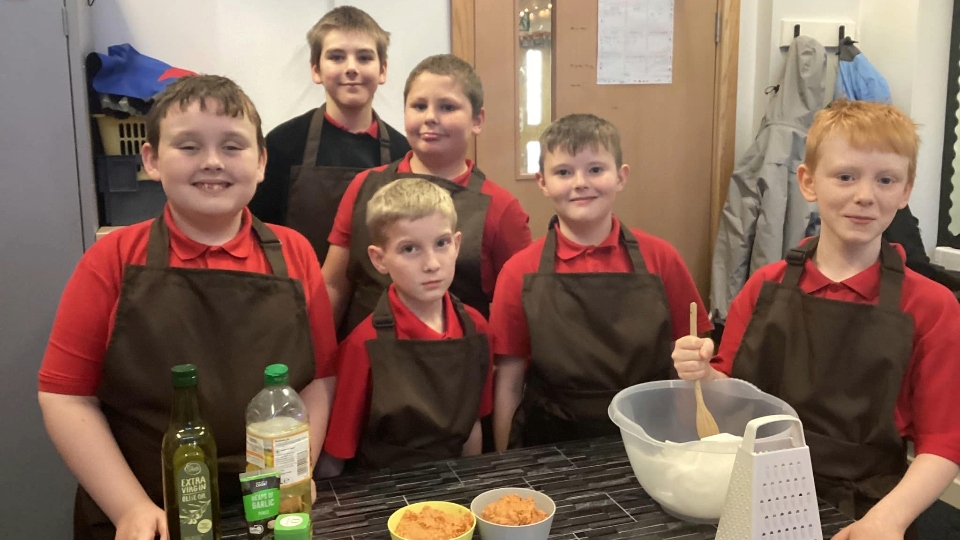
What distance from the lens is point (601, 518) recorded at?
1.06 metres

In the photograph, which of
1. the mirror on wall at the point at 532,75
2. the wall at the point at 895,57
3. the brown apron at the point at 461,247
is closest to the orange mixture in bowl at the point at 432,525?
the brown apron at the point at 461,247

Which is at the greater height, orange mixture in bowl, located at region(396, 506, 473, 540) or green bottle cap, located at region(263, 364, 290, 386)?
green bottle cap, located at region(263, 364, 290, 386)

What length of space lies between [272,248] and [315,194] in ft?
2.27

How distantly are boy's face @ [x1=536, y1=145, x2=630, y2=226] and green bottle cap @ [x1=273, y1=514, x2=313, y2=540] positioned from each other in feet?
2.71

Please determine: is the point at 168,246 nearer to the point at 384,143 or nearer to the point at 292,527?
the point at 292,527

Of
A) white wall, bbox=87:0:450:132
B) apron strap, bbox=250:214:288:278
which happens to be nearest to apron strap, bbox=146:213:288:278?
apron strap, bbox=250:214:288:278

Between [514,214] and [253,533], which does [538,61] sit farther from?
[253,533]

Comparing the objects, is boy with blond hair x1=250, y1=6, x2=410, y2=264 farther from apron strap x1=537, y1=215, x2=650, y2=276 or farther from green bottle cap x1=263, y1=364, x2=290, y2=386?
green bottle cap x1=263, y1=364, x2=290, y2=386

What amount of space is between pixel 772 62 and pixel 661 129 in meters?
0.52

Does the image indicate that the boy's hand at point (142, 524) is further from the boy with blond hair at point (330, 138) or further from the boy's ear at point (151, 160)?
the boy with blond hair at point (330, 138)

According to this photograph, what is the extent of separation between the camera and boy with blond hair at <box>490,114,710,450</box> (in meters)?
1.43

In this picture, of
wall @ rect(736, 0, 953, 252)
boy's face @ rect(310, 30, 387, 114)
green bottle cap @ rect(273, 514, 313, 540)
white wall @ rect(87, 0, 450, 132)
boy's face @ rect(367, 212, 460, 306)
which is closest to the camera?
green bottle cap @ rect(273, 514, 313, 540)

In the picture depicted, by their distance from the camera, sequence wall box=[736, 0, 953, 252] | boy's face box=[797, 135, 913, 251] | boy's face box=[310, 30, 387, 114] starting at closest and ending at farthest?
boy's face box=[797, 135, 913, 251]
boy's face box=[310, 30, 387, 114]
wall box=[736, 0, 953, 252]

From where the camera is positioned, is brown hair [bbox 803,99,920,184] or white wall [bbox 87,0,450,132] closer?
brown hair [bbox 803,99,920,184]
